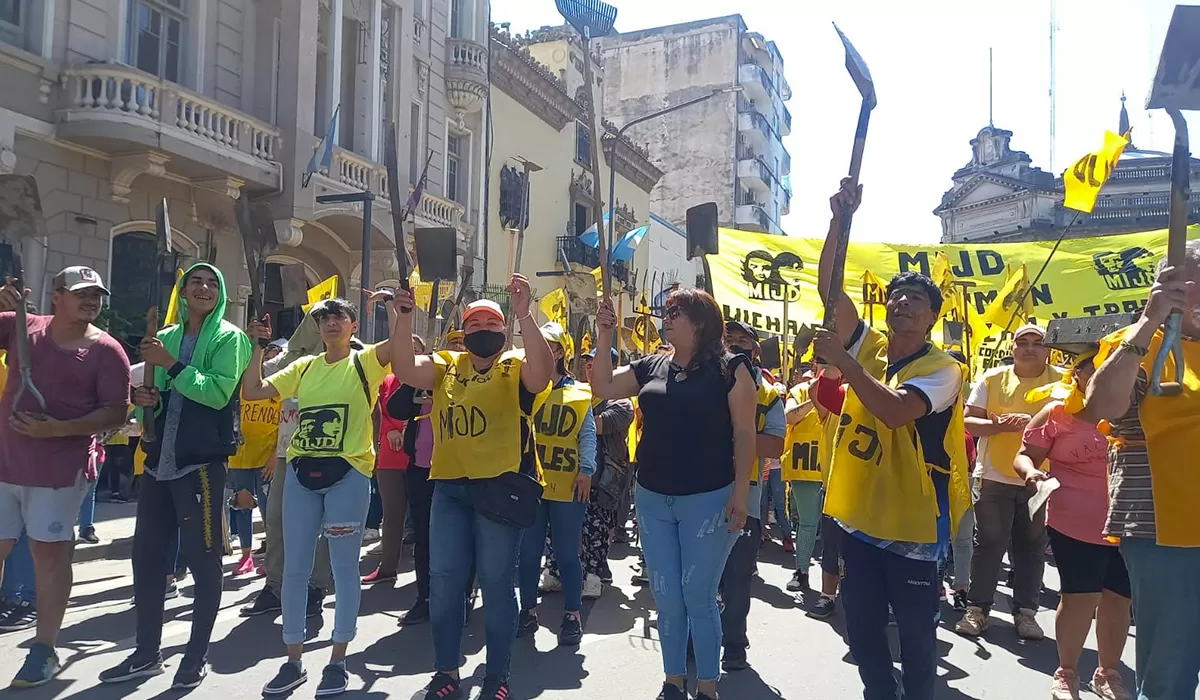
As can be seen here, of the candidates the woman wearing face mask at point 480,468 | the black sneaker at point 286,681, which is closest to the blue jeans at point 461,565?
the woman wearing face mask at point 480,468

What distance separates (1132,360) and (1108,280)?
7.73m

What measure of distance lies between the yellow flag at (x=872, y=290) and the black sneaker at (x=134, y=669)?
272 inches

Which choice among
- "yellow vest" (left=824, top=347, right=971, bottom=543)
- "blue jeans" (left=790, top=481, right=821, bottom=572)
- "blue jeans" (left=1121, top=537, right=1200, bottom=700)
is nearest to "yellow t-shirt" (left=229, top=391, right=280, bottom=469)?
"blue jeans" (left=790, top=481, right=821, bottom=572)

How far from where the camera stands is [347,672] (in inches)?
179

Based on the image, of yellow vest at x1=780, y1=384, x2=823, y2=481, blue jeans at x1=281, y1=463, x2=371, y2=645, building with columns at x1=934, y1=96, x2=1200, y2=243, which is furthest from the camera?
building with columns at x1=934, y1=96, x2=1200, y2=243

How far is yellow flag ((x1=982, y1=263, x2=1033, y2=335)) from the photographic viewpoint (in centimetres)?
911

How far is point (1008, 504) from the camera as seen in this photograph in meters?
5.79

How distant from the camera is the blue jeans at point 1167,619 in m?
2.74

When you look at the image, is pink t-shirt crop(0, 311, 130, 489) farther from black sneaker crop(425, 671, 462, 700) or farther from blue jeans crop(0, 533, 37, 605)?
black sneaker crop(425, 671, 462, 700)

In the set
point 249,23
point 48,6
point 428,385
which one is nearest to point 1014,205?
point 249,23

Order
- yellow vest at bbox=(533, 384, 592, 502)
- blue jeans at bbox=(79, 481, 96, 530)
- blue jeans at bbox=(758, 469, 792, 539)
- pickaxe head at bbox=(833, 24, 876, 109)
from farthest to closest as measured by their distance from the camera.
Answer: blue jeans at bbox=(758, 469, 792, 539), blue jeans at bbox=(79, 481, 96, 530), yellow vest at bbox=(533, 384, 592, 502), pickaxe head at bbox=(833, 24, 876, 109)

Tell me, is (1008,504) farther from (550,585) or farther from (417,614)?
(417,614)

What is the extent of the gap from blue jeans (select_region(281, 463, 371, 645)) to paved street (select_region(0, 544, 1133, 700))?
0.38 metres

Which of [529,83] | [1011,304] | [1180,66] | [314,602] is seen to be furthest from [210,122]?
[529,83]
